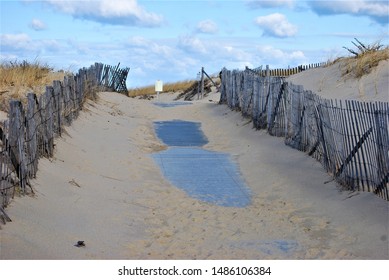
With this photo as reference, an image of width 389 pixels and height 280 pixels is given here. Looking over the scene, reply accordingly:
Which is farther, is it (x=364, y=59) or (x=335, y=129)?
(x=364, y=59)

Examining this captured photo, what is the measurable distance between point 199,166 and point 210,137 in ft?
16.9

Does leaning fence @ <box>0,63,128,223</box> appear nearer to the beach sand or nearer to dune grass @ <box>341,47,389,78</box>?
the beach sand

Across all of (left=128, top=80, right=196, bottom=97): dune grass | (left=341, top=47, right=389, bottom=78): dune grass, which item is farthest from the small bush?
(left=128, top=80, right=196, bottom=97): dune grass

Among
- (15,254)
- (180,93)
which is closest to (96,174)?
(15,254)

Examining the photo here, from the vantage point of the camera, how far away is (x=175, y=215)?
9.67 m

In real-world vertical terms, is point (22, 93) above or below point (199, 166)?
above

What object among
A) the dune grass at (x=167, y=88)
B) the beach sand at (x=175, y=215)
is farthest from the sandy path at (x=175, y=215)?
the dune grass at (x=167, y=88)

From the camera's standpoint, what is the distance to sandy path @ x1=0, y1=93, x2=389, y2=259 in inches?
299

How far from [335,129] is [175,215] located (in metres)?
3.06

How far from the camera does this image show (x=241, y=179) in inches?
499

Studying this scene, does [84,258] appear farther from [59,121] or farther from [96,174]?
[59,121]

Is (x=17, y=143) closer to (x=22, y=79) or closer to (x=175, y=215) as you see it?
(x=175, y=215)

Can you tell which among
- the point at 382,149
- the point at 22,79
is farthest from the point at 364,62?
the point at 382,149

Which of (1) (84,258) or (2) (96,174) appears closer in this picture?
(1) (84,258)
